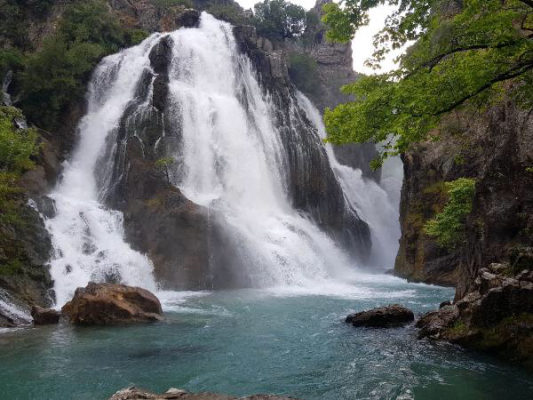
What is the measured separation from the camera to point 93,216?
23656 mm

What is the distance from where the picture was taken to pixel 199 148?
31281mm

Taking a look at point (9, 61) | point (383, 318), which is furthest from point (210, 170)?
point (383, 318)

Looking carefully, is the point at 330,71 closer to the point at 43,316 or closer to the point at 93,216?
the point at 93,216

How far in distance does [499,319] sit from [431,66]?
622cm

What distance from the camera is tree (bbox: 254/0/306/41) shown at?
55656 millimetres

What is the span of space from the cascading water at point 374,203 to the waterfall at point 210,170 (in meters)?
0.39

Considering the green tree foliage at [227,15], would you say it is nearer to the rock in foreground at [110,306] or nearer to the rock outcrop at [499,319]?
the rock in foreground at [110,306]

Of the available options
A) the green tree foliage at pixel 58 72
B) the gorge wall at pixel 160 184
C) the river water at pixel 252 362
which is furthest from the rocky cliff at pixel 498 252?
the green tree foliage at pixel 58 72

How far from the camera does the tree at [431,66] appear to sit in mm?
6625

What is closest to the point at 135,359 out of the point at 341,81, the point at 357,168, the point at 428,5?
the point at 428,5

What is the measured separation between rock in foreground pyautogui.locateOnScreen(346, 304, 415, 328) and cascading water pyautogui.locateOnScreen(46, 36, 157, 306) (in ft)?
40.5

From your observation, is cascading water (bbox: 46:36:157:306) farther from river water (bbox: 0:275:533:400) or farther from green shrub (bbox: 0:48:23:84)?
river water (bbox: 0:275:533:400)

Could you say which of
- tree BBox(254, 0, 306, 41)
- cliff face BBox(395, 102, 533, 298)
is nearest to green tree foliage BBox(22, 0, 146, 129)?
tree BBox(254, 0, 306, 41)

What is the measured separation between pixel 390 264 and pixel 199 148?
22.0 m
